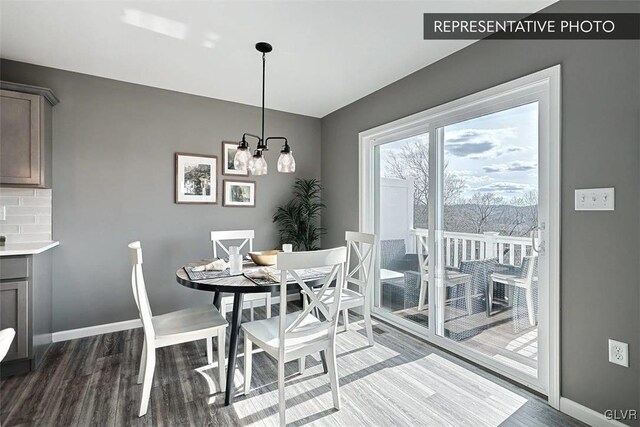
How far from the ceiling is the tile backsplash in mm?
1189

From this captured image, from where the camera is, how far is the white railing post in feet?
7.94

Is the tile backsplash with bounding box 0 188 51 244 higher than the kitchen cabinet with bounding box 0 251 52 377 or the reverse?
higher

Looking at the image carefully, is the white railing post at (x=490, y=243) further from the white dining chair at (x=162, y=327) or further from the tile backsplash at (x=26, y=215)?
the tile backsplash at (x=26, y=215)

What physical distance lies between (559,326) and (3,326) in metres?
3.84

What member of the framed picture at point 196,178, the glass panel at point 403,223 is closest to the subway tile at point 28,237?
the framed picture at point 196,178

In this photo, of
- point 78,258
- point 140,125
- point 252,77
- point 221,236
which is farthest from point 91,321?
point 252,77

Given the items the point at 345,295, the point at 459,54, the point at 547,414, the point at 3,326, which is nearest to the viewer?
the point at 547,414

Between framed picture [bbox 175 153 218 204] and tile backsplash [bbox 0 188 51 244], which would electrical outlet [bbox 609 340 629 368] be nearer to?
framed picture [bbox 175 153 218 204]

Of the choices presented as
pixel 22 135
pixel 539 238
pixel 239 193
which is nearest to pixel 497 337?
pixel 539 238

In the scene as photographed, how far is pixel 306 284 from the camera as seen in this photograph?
2.00 metres

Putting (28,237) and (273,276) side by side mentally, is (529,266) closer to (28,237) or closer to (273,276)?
(273,276)

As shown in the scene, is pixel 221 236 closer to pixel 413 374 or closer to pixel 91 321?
pixel 91 321

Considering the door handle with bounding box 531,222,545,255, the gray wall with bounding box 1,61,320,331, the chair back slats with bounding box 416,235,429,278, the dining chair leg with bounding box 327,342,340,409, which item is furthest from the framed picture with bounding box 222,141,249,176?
the door handle with bounding box 531,222,545,255

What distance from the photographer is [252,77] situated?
121 inches
